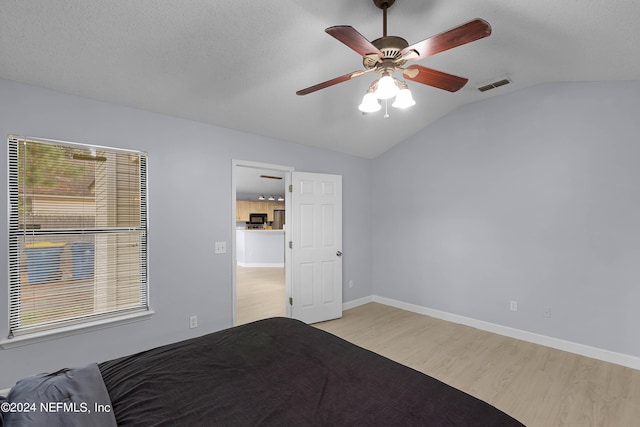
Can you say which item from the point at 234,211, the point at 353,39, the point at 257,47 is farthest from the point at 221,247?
the point at 353,39

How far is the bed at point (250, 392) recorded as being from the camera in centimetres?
110

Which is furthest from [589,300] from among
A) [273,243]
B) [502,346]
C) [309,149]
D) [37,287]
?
[273,243]

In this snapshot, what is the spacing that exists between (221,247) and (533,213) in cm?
365

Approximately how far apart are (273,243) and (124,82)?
5963 mm

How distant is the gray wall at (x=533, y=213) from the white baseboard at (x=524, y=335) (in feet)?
0.20

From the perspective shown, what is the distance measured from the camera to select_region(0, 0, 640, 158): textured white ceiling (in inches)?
72.8

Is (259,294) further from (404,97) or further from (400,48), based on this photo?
(400,48)

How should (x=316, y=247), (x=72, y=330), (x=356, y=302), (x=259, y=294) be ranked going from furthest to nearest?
(x=259, y=294) < (x=356, y=302) < (x=316, y=247) < (x=72, y=330)

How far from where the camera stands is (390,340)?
11.2 ft

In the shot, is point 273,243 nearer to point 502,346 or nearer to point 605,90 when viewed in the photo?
point 502,346

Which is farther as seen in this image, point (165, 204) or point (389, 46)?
point (165, 204)

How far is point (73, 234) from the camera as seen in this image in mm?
2469

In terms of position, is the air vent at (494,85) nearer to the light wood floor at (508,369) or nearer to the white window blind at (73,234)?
the light wood floor at (508,369)

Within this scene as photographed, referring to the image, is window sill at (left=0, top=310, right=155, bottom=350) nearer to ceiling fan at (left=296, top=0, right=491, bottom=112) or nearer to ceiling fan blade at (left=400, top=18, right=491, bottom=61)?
ceiling fan at (left=296, top=0, right=491, bottom=112)
